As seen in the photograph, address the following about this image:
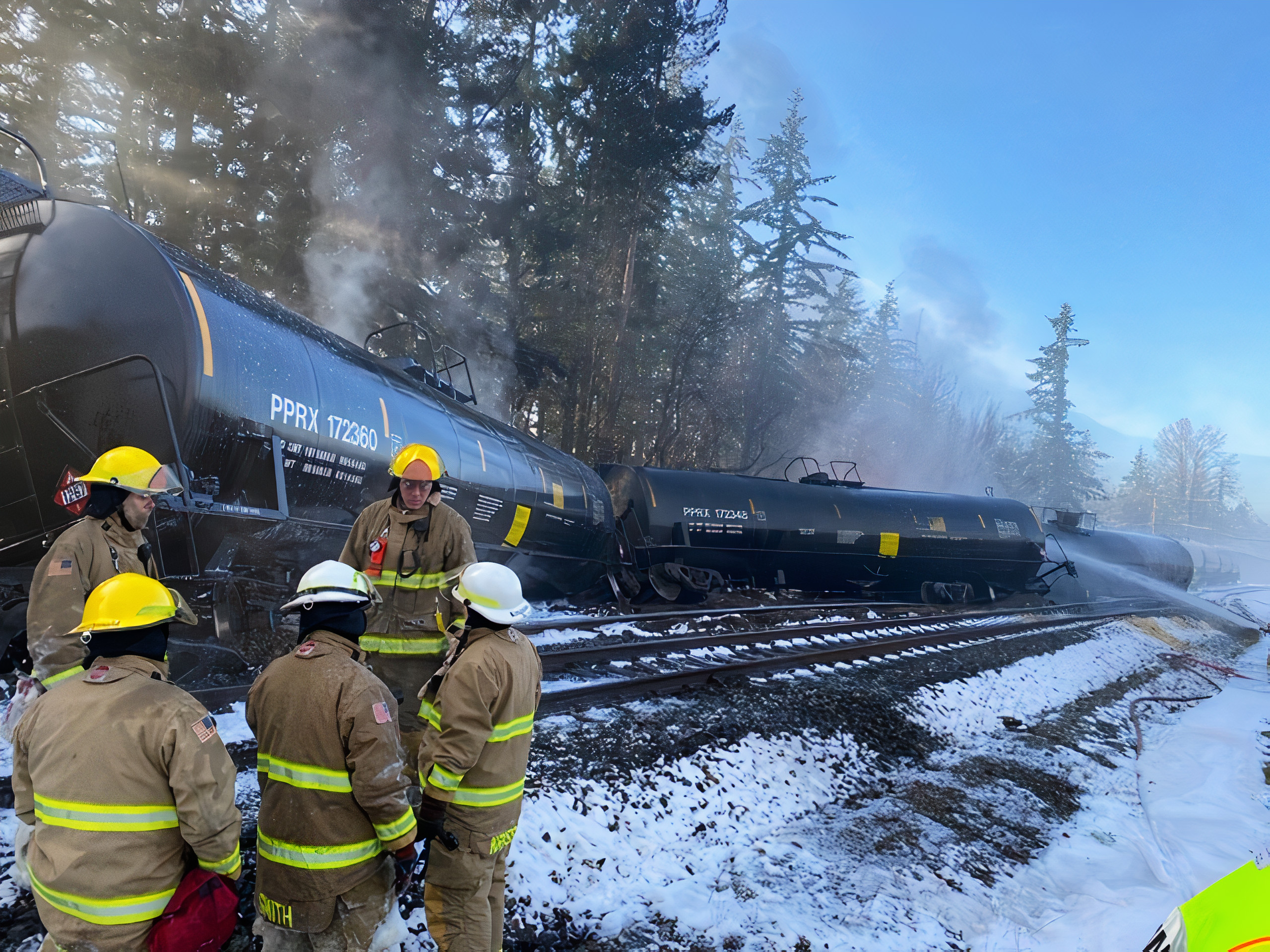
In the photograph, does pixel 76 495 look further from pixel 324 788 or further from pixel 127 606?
pixel 324 788

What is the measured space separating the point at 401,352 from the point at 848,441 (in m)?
32.8

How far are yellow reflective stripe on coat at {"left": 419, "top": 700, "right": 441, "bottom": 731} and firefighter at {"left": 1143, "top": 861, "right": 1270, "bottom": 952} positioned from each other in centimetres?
252

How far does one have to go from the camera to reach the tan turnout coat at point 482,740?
2.61m

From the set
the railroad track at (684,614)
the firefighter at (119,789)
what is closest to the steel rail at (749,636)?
the railroad track at (684,614)

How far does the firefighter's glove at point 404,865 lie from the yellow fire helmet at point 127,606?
1.13 meters

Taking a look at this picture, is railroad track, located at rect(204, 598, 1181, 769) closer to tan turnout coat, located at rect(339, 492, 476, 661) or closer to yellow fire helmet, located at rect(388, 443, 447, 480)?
tan turnout coat, located at rect(339, 492, 476, 661)

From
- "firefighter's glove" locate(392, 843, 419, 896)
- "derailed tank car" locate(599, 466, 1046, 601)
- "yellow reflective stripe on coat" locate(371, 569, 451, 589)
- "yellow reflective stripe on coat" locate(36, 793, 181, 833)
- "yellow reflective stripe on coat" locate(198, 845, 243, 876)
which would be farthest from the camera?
"derailed tank car" locate(599, 466, 1046, 601)

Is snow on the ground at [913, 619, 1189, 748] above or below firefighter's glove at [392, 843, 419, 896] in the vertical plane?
below

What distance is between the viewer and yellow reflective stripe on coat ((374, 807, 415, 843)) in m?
2.35

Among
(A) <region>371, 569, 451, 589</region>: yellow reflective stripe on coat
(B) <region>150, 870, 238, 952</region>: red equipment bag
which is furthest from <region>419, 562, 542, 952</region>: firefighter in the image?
(A) <region>371, 569, 451, 589</region>: yellow reflective stripe on coat

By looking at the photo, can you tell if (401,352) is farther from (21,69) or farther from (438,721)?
(438,721)

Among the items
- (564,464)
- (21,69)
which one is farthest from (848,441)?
(21,69)

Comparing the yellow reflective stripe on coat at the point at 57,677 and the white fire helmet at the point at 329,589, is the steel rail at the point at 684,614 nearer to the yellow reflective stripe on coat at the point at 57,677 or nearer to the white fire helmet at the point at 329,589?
the yellow reflective stripe on coat at the point at 57,677

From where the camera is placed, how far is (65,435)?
195 inches
